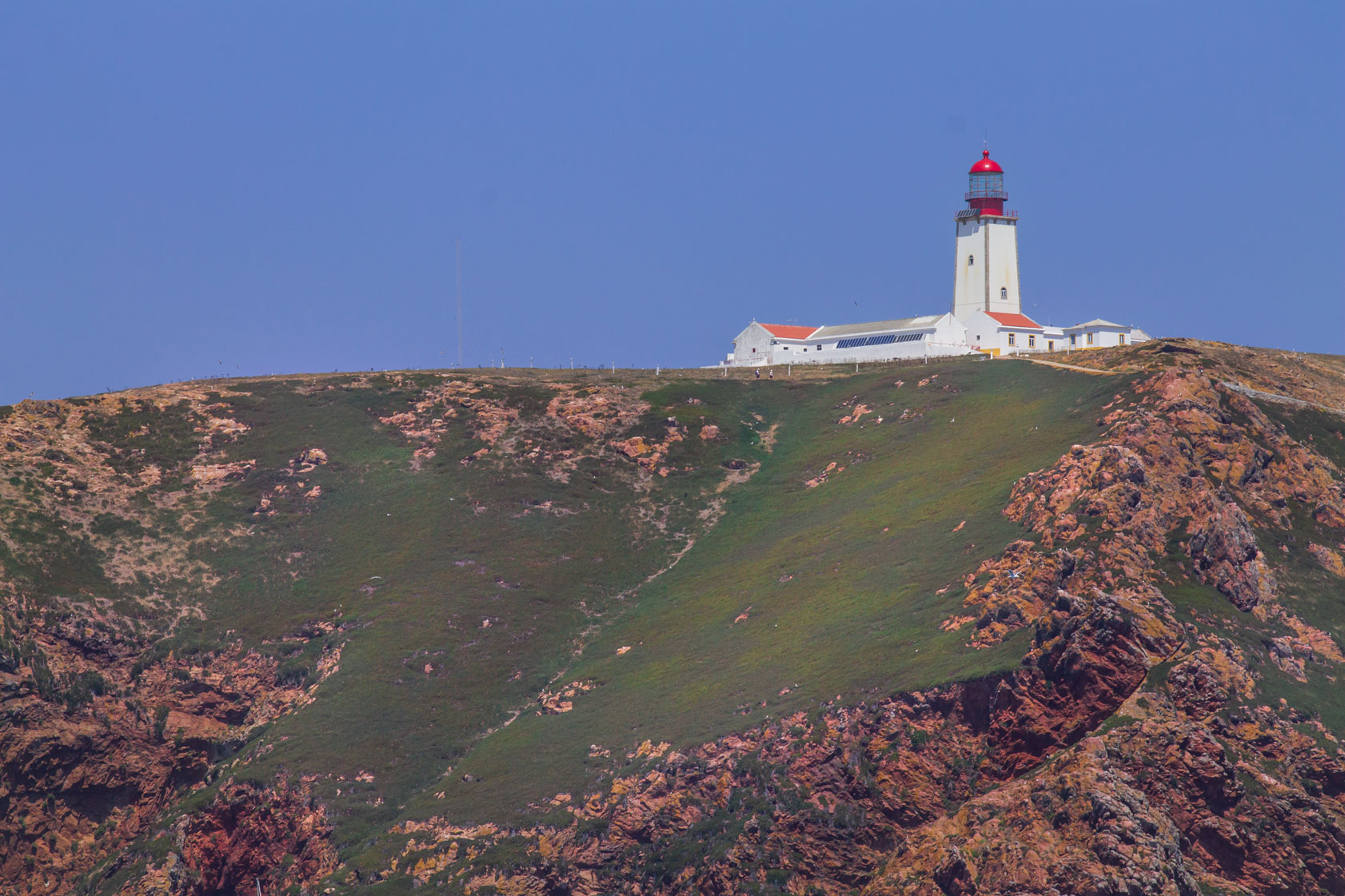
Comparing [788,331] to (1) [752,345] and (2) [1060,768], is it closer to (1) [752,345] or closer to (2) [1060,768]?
(1) [752,345]

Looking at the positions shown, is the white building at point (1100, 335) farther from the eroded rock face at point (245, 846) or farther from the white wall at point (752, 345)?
the eroded rock face at point (245, 846)

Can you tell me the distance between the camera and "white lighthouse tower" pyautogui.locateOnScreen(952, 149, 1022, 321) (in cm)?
12475

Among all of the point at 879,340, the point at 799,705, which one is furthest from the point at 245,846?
the point at 879,340

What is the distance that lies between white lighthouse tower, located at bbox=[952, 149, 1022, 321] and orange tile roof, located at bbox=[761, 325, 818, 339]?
16.9 metres

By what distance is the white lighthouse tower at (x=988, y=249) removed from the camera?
124750 millimetres

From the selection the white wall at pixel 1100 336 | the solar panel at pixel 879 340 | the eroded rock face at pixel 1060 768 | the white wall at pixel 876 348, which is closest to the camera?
the eroded rock face at pixel 1060 768

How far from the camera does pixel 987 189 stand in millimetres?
126125

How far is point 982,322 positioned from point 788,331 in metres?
22.4

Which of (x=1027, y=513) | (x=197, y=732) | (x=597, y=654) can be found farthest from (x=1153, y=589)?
(x=197, y=732)

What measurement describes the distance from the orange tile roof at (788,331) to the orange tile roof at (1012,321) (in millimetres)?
20699

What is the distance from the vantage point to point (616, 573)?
278 feet

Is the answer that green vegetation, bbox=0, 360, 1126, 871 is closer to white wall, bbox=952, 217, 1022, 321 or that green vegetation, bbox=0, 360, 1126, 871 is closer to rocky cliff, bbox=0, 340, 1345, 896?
rocky cliff, bbox=0, 340, 1345, 896

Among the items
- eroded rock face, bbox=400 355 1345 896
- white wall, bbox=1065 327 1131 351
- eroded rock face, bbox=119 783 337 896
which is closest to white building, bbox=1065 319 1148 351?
white wall, bbox=1065 327 1131 351

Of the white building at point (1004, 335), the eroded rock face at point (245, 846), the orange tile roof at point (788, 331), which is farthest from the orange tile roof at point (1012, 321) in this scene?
the eroded rock face at point (245, 846)
